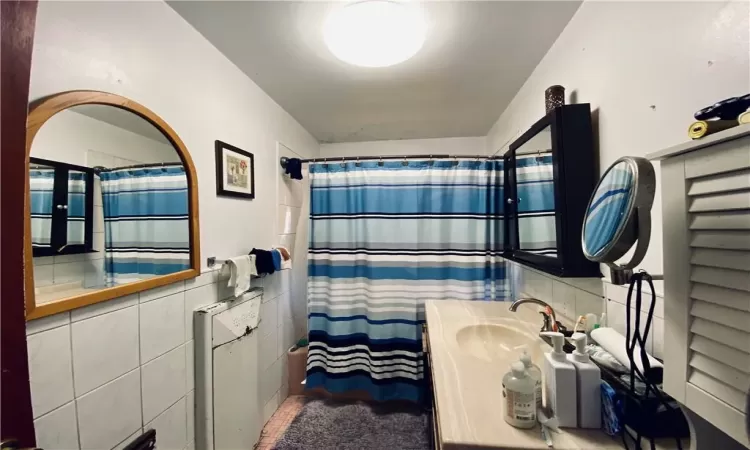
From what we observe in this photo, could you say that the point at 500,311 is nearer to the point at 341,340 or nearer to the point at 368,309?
the point at 368,309

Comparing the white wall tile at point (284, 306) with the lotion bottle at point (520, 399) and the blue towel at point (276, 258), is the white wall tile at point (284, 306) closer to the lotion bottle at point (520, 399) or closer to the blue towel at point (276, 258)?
the blue towel at point (276, 258)

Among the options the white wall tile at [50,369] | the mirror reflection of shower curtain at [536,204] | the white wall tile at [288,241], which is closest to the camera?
the white wall tile at [50,369]

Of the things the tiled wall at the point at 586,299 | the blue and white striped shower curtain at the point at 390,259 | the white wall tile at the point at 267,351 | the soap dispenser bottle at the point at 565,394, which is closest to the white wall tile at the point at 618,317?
the tiled wall at the point at 586,299

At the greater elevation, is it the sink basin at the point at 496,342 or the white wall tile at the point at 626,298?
the white wall tile at the point at 626,298

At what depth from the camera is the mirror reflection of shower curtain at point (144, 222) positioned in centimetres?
97

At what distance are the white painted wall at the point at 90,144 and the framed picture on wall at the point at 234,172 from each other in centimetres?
28

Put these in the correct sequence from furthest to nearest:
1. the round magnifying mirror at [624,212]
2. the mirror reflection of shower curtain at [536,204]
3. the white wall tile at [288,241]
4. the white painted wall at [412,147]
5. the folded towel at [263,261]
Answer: the white painted wall at [412,147] < the white wall tile at [288,241] < the folded towel at [263,261] < the mirror reflection of shower curtain at [536,204] < the round magnifying mirror at [624,212]

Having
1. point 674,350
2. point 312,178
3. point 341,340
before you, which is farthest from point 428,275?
point 674,350

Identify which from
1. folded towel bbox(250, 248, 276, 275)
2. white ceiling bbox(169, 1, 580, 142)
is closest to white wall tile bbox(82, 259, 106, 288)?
folded towel bbox(250, 248, 276, 275)

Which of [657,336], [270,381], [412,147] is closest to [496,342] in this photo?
[657,336]

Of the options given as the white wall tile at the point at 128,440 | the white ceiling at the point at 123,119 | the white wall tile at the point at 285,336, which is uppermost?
the white ceiling at the point at 123,119

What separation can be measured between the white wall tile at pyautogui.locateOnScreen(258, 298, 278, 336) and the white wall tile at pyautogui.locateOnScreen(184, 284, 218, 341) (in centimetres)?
44

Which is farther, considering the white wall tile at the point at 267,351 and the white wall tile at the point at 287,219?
the white wall tile at the point at 287,219

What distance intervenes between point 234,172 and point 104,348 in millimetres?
925
